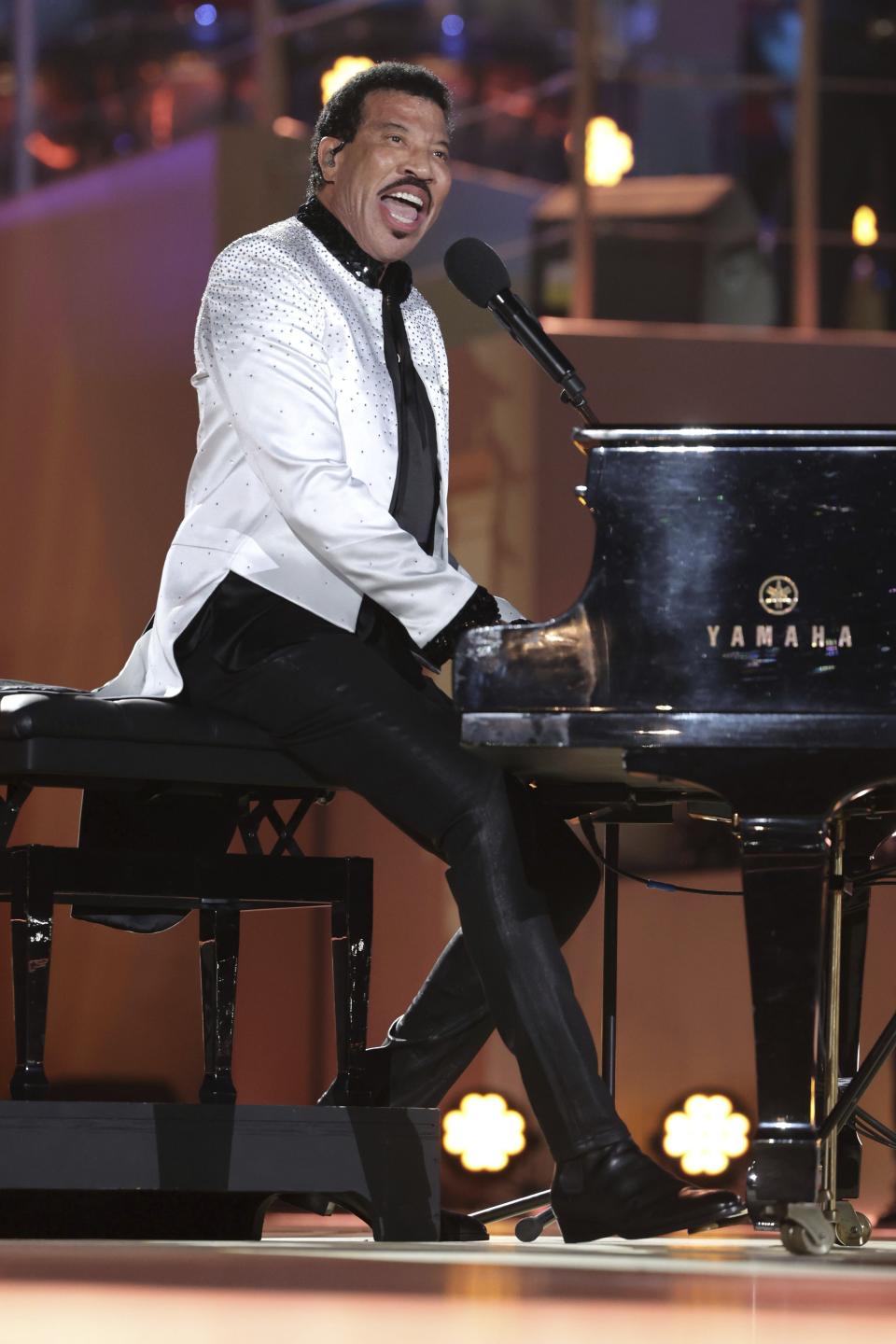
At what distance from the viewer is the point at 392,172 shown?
3.02 m

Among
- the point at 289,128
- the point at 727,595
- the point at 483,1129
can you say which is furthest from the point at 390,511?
the point at 289,128

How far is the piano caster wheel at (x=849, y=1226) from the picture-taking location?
3.04 meters

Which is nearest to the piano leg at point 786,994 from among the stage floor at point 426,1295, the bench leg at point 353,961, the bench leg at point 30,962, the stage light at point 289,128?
the stage floor at point 426,1295

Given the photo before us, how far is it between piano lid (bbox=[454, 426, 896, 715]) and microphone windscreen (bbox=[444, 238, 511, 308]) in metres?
0.52

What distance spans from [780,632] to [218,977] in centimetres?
118

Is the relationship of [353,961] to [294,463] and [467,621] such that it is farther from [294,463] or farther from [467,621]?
[294,463]

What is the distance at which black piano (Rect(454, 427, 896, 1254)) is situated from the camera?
2.33 metres

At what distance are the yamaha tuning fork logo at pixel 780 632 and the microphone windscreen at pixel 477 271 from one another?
2.32ft

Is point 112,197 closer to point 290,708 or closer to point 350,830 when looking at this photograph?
point 350,830

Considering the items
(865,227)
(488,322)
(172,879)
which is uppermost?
(865,227)

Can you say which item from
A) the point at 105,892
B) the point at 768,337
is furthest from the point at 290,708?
the point at 768,337

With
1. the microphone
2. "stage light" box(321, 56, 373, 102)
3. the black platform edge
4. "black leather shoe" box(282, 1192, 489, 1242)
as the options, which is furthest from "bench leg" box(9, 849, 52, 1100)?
"stage light" box(321, 56, 373, 102)

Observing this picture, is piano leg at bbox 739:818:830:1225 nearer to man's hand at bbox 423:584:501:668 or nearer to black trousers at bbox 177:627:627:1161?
black trousers at bbox 177:627:627:1161

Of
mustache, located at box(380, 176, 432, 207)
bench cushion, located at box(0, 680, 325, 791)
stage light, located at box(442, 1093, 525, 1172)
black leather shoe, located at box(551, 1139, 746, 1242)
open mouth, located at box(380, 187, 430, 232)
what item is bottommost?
stage light, located at box(442, 1093, 525, 1172)
